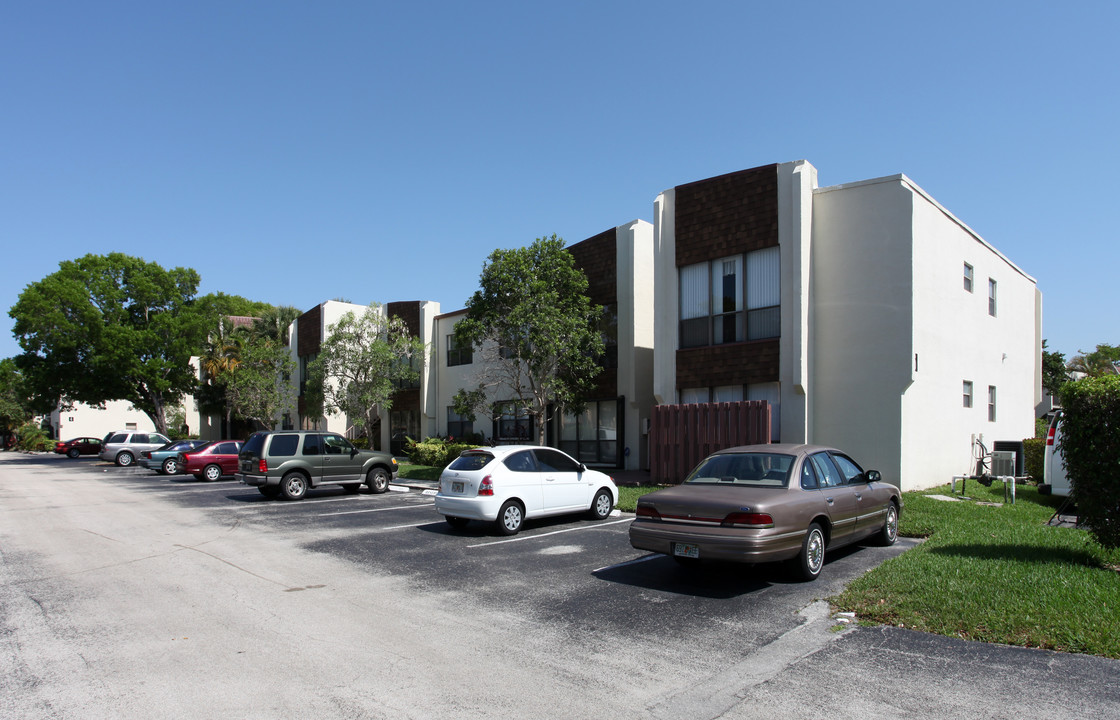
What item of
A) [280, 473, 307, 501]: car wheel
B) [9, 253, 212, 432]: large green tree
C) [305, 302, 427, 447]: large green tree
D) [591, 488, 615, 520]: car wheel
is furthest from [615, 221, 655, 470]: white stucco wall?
[9, 253, 212, 432]: large green tree

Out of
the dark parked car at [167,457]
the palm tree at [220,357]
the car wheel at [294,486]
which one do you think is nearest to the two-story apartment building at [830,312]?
the car wheel at [294,486]

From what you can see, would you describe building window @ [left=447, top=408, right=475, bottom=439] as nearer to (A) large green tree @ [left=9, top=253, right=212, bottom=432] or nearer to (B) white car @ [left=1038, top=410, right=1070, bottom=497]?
(B) white car @ [left=1038, top=410, right=1070, bottom=497]

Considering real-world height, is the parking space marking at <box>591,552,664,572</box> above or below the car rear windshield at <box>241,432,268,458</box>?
below

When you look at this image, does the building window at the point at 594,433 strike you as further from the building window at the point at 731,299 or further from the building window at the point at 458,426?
the building window at the point at 458,426

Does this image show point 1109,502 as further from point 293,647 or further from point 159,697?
point 159,697

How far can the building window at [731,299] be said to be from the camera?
59.8 feet

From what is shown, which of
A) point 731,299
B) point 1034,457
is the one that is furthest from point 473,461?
point 1034,457

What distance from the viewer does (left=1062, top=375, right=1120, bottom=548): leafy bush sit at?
8.29 m

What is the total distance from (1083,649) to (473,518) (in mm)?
8617

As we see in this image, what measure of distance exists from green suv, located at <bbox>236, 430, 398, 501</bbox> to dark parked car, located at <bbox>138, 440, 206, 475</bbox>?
1247 centimetres

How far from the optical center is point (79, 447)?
160 ft

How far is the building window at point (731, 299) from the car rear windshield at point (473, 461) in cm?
876

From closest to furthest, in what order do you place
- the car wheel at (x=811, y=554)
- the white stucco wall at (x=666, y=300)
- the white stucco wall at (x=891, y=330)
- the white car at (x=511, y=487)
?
the car wheel at (x=811, y=554), the white car at (x=511, y=487), the white stucco wall at (x=891, y=330), the white stucco wall at (x=666, y=300)

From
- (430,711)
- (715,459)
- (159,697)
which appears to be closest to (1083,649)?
(715,459)
